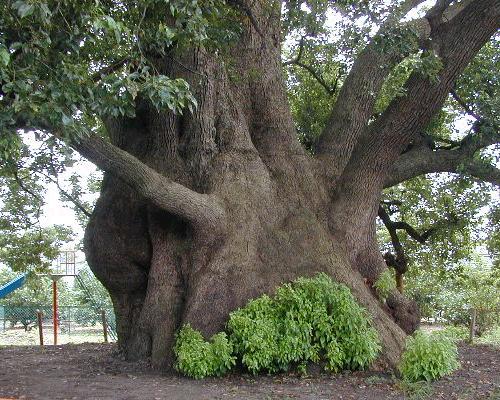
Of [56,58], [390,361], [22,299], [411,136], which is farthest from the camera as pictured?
[22,299]

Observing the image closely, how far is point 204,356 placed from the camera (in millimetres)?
8500

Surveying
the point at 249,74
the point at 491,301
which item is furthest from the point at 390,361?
the point at 491,301

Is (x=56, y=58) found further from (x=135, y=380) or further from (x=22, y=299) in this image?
(x=22, y=299)

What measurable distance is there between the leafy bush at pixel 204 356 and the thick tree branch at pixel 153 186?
1.77 metres

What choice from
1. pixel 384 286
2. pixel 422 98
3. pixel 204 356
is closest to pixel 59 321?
pixel 384 286

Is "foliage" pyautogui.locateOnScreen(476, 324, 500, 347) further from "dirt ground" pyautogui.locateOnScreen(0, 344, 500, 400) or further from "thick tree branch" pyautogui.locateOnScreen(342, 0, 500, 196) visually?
"thick tree branch" pyautogui.locateOnScreen(342, 0, 500, 196)

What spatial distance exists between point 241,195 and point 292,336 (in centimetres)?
261

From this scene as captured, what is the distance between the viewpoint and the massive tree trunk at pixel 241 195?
30.8 feet

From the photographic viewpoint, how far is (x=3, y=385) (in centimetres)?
848

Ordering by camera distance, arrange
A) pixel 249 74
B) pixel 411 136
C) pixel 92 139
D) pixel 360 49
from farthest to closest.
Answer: pixel 360 49, pixel 249 74, pixel 411 136, pixel 92 139

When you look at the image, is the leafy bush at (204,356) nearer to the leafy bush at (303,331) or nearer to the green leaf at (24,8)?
the leafy bush at (303,331)

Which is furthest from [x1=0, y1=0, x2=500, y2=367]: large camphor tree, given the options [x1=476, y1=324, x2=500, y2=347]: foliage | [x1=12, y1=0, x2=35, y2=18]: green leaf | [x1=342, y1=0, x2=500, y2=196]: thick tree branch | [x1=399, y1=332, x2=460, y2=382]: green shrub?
[x1=476, y1=324, x2=500, y2=347]: foliage

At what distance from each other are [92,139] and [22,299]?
86.3ft

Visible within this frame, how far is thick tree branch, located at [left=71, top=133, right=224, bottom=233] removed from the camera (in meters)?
8.27
